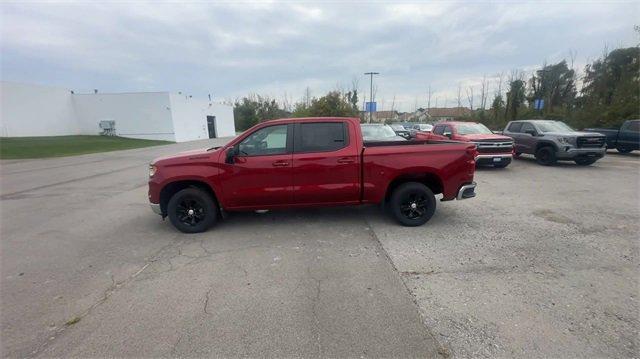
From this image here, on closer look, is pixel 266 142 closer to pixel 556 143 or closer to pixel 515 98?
pixel 556 143

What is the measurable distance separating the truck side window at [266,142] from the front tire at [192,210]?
1010 mm

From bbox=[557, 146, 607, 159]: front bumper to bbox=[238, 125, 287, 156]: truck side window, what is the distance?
11.1 metres

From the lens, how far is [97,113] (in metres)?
38.4

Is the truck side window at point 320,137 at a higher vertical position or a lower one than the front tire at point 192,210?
higher

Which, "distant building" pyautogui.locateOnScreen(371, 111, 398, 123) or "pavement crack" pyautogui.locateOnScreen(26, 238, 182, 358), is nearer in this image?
"pavement crack" pyautogui.locateOnScreen(26, 238, 182, 358)

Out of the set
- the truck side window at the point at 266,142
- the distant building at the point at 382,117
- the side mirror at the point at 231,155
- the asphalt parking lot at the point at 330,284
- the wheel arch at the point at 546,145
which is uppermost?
the distant building at the point at 382,117

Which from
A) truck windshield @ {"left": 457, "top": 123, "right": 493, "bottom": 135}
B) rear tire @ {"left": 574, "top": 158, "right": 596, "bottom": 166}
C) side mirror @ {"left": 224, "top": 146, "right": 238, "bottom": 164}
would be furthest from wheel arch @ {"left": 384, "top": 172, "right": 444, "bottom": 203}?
rear tire @ {"left": 574, "top": 158, "right": 596, "bottom": 166}

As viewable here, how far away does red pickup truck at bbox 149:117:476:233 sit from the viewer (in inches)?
201

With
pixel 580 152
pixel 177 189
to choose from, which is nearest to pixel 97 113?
pixel 177 189

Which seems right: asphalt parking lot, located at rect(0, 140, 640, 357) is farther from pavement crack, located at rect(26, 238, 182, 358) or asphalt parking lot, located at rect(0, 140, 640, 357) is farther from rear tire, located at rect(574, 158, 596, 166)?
Answer: rear tire, located at rect(574, 158, 596, 166)

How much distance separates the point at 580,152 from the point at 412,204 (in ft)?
31.5

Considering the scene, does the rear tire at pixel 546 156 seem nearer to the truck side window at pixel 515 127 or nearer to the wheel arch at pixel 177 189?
the truck side window at pixel 515 127

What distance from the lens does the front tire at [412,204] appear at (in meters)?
5.30

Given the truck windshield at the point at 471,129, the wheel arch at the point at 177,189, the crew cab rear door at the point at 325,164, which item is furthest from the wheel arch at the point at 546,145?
the wheel arch at the point at 177,189
